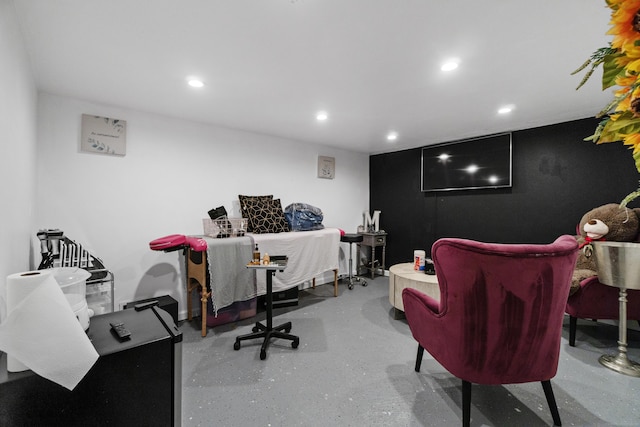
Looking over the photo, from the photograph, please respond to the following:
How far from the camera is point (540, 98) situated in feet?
8.04

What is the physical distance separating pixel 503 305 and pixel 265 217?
8.53 ft

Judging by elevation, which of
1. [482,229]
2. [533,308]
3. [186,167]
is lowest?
[533,308]

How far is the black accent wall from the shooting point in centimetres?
289

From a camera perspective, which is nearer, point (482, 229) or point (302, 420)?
point (302, 420)

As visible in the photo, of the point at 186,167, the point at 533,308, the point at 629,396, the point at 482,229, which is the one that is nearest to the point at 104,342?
the point at 533,308

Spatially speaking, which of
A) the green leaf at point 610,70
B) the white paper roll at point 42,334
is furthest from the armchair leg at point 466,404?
the white paper roll at point 42,334

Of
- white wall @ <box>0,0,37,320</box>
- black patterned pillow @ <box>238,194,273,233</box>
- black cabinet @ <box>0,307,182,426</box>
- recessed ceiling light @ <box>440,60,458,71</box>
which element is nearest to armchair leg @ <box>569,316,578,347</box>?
recessed ceiling light @ <box>440,60,458,71</box>

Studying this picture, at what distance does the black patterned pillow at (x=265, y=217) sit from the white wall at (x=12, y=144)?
6.17ft

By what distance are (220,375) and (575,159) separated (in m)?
4.13

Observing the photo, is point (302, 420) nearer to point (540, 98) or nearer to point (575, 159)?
point (540, 98)

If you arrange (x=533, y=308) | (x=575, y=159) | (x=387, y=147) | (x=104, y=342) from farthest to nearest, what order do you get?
(x=387, y=147) → (x=575, y=159) → (x=533, y=308) → (x=104, y=342)

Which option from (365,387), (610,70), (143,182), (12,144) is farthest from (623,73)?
(143,182)

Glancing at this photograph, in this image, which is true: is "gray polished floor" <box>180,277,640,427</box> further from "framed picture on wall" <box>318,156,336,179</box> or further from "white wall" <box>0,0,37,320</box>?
"framed picture on wall" <box>318,156,336,179</box>

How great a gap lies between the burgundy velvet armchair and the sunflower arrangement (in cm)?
91
